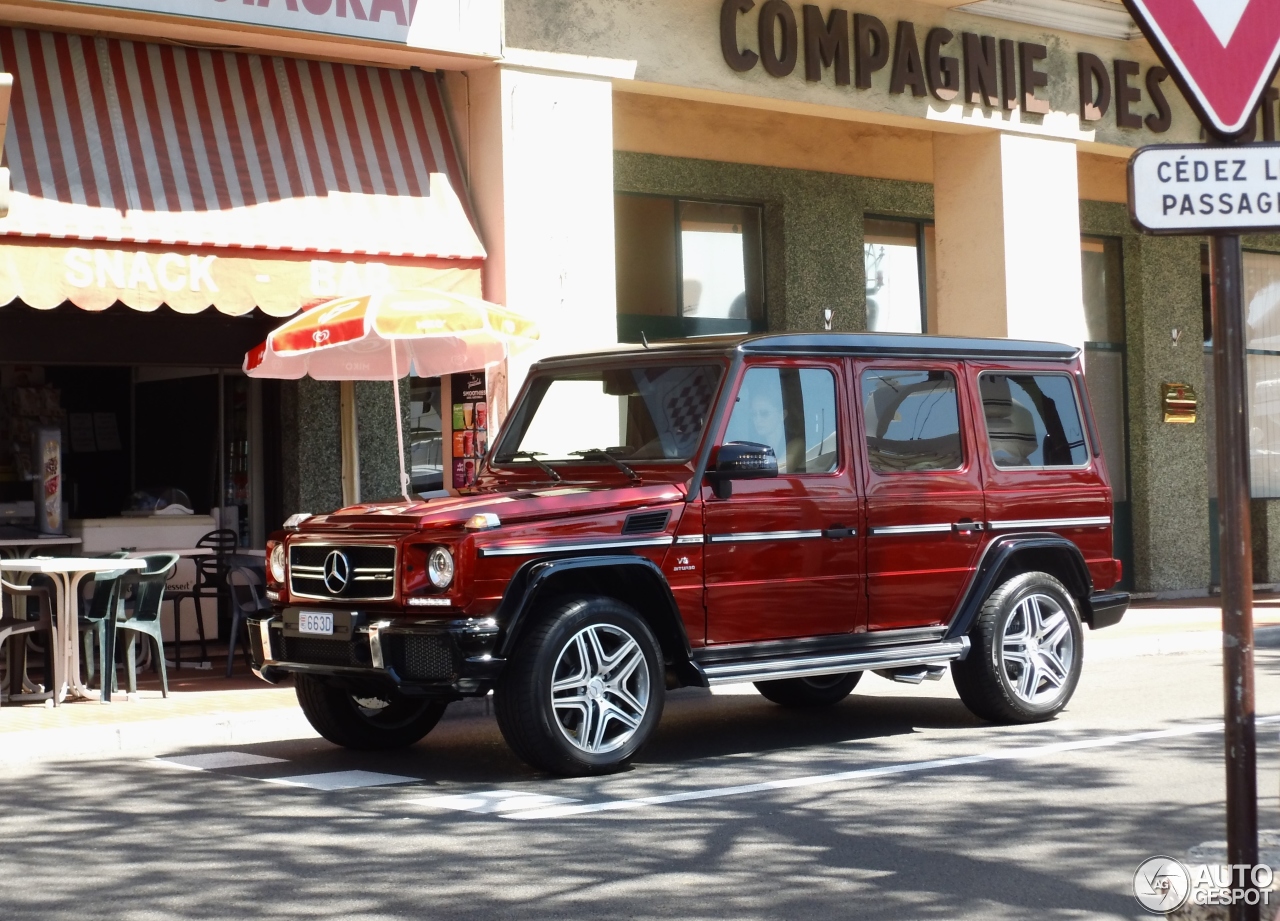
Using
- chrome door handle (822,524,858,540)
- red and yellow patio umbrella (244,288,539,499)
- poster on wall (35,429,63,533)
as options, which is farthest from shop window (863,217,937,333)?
chrome door handle (822,524,858,540)

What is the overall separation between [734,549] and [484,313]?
329 cm

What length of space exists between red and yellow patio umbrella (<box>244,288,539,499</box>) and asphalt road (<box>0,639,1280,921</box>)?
254 cm

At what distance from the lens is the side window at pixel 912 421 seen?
897 cm

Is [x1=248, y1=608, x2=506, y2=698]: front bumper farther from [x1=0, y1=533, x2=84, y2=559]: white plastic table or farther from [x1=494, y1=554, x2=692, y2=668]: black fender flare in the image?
[x1=0, y1=533, x2=84, y2=559]: white plastic table

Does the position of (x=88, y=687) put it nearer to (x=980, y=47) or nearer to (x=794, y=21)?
(x=794, y=21)

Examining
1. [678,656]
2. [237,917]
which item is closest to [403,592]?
[678,656]

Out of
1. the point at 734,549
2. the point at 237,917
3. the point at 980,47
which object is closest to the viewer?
the point at 237,917

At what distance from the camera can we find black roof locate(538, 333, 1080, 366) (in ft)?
28.2

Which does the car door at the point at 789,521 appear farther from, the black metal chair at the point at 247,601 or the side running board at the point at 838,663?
the black metal chair at the point at 247,601

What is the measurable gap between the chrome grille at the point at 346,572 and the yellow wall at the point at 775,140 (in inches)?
307

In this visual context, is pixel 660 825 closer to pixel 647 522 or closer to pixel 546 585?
pixel 546 585

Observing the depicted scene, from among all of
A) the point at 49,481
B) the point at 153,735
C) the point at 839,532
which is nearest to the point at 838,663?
A: the point at 839,532

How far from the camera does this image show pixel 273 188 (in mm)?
11961

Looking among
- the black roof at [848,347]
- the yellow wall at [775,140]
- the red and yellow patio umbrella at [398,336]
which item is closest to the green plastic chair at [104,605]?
the red and yellow patio umbrella at [398,336]
